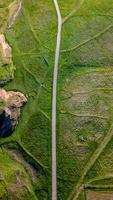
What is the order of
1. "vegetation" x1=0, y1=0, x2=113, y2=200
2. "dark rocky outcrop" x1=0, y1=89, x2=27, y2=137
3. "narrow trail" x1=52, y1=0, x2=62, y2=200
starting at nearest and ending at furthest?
"narrow trail" x1=52, y1=0, x2=62, y2=200, "vegetation" x1=0, y1=0, x2=113, y2=200, "dark rocky outcrop" x1=0, y1=89, x2=27, y2=137

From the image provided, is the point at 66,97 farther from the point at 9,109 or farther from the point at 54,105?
the point at 9,109

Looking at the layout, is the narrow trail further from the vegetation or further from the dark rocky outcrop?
the dark rocky outcrop

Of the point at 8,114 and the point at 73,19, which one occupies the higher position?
the point at 73,19

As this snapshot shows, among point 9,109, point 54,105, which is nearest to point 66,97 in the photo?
point 54,105

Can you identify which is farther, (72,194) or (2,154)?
(2,154)

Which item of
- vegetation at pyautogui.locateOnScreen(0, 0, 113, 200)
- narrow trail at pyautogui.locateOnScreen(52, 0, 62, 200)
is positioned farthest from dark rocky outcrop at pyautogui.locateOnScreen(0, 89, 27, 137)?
narrow trail at pyautogui.locateOnScreen(52, 0, 62, 200)

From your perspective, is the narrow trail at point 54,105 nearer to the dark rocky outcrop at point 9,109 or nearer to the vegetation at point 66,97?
the vegetation at point 66,97

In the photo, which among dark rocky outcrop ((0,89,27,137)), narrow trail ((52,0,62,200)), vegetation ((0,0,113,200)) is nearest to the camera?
narrow trail ((52,0,62,200))

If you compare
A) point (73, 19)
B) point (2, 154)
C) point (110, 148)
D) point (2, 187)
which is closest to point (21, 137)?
point (2, 154)

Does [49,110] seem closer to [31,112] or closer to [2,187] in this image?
[31,112]
